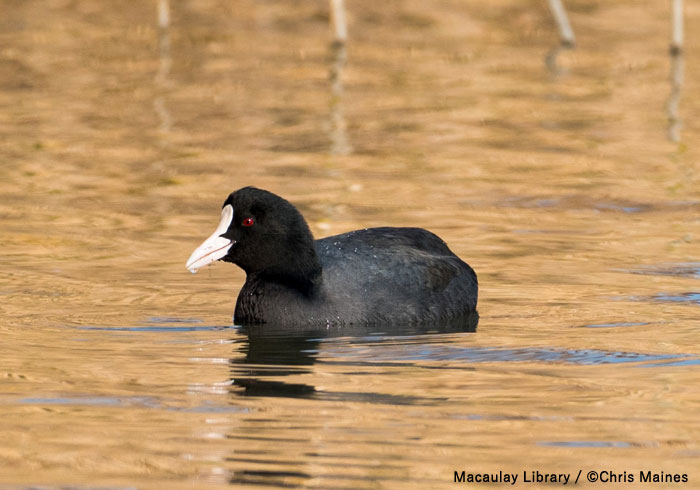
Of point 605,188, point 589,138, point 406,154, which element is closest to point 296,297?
point 605,188

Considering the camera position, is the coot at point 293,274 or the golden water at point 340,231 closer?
the golden water at point 340,231

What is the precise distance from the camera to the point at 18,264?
11055 millimetres

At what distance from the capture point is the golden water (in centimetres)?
659

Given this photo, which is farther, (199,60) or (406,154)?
(199,60)

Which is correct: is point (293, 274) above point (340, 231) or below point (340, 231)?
above

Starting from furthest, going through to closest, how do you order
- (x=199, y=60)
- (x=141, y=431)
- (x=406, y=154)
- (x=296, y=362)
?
(x=199, y=60)
(x=406, y=154)
(x=296, y=362)
(x=141, y=431)

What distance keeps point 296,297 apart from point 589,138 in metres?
8.77

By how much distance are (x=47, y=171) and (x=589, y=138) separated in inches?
239

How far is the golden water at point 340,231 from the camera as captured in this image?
6.59m

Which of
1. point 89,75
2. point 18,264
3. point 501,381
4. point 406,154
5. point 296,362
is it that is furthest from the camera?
point 89,75

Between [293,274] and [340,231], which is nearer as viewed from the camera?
[293,274]

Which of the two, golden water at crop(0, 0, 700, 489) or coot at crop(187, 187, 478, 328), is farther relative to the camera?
coot at crop(187, 187, 478, 328)

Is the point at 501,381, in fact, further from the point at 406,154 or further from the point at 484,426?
the point at 406,154

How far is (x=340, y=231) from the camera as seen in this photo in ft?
40.1
